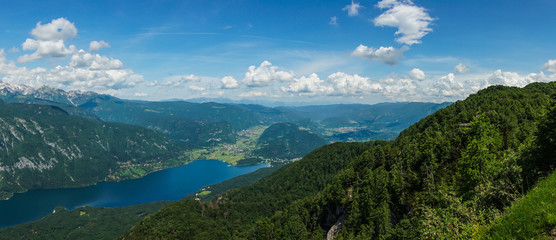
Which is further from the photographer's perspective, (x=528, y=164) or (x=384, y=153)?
(x=384, y=153)

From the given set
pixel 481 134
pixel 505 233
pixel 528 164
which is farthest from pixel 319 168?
pixel 505 233

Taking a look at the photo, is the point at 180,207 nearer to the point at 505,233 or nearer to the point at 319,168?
the point at 319,168

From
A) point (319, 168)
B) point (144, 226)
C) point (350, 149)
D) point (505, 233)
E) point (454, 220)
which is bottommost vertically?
point (144, 226)

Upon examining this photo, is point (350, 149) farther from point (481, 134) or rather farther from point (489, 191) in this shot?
point (489, 191)

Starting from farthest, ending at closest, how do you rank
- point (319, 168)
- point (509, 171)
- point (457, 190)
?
1. point (319, 168)
2. point (457, 190)
3. point (509, 171)

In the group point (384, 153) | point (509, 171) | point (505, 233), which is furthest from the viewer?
point (384, 153)

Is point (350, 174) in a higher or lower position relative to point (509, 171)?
lower

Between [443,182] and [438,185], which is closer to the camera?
[438,185]

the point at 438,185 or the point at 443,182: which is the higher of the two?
the point at 443,182
